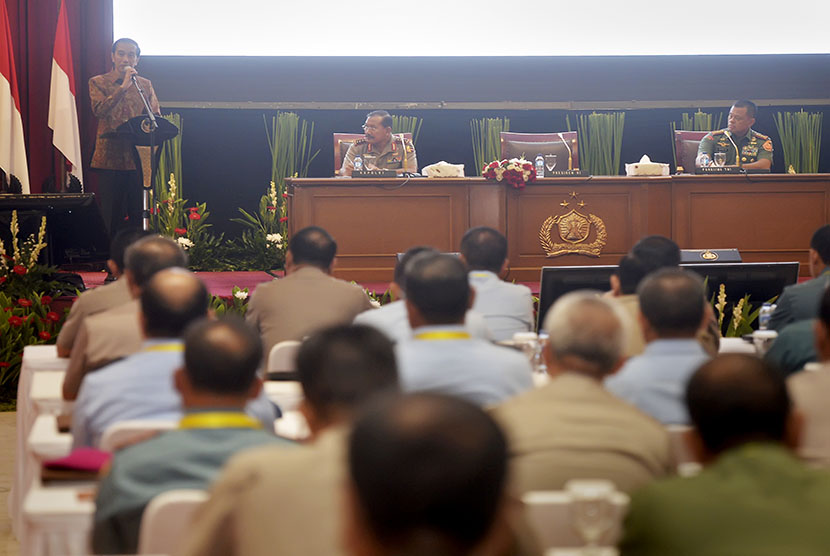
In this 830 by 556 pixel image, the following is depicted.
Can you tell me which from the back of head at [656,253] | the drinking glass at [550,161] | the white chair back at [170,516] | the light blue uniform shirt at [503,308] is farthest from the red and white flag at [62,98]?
the white chair back at [170,516]

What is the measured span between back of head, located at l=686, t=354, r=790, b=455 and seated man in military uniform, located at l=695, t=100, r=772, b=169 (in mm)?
6212

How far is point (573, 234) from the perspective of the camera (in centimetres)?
718

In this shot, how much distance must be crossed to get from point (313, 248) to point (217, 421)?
7.20 feet

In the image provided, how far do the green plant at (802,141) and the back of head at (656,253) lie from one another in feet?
19.1

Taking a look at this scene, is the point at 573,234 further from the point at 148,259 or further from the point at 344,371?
the point at 344,371

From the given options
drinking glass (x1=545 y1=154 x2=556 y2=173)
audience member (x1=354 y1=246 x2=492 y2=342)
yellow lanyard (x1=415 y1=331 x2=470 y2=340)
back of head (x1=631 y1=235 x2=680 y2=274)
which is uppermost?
drinking glass (x1=545 y1=154 x2=556 y2=173)

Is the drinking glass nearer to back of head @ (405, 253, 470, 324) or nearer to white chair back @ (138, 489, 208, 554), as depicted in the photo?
back of head @ (405, 253, 470, 324)

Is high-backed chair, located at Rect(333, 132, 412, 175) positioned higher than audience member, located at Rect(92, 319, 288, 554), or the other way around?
high-backed chair, located at Rect(333, 132, 412, 175)

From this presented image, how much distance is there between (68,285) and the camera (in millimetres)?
6020

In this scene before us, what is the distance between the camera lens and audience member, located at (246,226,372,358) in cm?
371

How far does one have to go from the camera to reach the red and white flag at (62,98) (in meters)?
7.72

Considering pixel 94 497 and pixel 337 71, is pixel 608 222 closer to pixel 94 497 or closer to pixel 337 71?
pixel 337 71

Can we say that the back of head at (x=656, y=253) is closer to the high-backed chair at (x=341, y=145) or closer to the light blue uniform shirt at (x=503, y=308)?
the light blue uniform shirt at (x=503, y=308)

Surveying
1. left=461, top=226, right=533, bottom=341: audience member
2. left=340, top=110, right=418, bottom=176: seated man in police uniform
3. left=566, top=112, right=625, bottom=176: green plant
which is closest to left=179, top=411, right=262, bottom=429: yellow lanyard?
left=461, top=226, right=533, bottom=341: audience member
